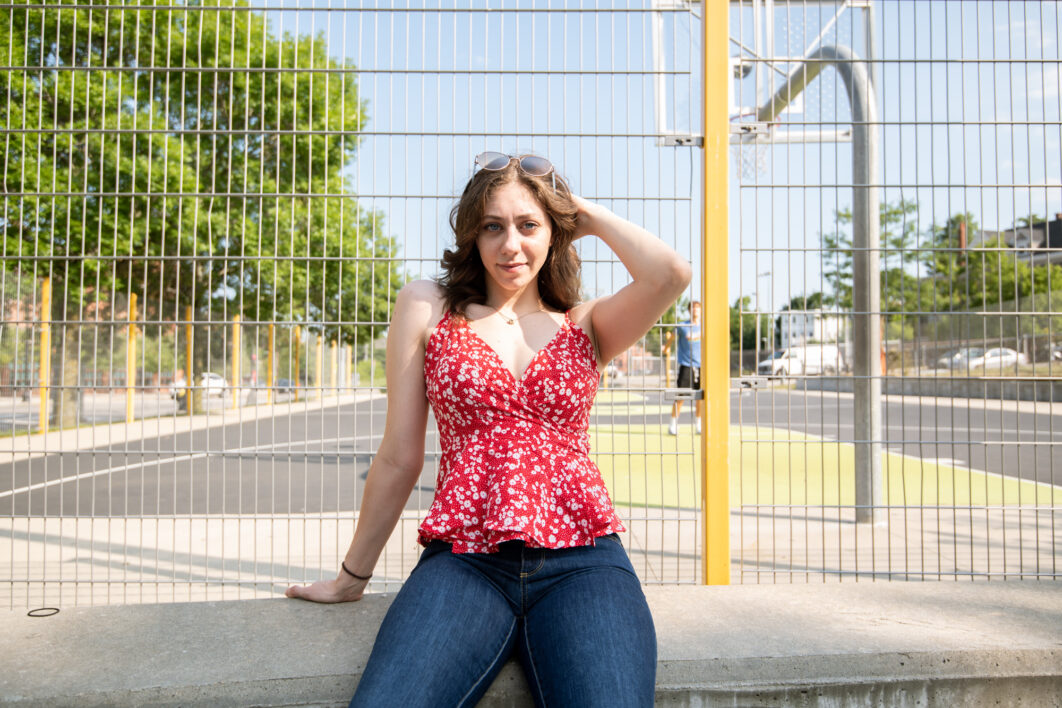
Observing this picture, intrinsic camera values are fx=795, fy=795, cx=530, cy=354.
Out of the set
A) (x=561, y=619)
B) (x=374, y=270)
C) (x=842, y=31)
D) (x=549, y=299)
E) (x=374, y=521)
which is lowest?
(x=561, y=619)

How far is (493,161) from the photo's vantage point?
6.66 feet

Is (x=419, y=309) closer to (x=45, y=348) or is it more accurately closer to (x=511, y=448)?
(x=511, y=448)

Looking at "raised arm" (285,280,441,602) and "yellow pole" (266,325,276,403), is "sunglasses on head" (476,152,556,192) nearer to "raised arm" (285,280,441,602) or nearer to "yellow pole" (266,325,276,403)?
"raised arm" (285,280,441,602)

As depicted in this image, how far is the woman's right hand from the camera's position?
2148 millimetres

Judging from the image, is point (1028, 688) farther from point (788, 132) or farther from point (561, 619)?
point (788, 132)

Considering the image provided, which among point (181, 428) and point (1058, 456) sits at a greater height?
point (181, 428)

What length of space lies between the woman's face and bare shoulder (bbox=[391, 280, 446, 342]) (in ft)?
0.55

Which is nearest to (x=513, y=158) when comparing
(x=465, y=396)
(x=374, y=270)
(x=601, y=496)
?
(x=465, y=396)

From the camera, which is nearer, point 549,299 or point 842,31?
point 549,299

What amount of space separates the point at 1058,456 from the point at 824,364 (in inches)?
332

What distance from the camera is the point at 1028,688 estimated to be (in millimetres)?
1919

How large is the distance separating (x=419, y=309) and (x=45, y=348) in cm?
240

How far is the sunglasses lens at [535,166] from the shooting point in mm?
2029

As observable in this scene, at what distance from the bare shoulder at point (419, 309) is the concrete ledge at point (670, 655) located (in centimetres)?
76
